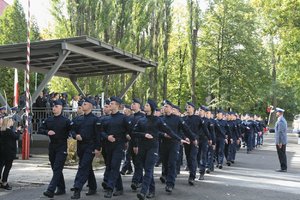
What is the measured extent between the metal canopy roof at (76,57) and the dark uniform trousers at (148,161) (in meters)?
7.21

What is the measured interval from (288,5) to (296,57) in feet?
11.5

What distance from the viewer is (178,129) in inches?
405

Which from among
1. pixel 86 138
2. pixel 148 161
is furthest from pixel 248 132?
pixel 86 138

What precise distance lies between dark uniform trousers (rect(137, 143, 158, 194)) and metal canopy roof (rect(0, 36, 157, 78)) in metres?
7.21

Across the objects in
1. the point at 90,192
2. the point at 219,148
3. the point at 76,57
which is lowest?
the point at 90,192

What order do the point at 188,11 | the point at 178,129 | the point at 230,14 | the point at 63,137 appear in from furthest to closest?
the point at 230,14, the point at 188,11, the point at 178,129, the point at 63,137

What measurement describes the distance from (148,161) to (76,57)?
34.4 feet

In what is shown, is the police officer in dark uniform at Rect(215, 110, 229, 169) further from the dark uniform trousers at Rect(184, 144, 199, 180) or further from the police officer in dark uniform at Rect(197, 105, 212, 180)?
the dark uniform trousers at Rect(184, 144, 199, 180)

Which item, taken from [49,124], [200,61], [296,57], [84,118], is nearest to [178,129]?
[84,118]

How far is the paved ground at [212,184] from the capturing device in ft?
30.6

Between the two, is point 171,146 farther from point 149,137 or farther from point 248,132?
point 248,132

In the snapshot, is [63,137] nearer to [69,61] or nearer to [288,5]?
[69,61]

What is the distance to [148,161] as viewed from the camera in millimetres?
8859

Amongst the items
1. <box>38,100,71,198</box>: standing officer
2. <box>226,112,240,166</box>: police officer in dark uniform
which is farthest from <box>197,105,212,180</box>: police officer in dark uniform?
<box>38,100,71,198</box>: standing officer
